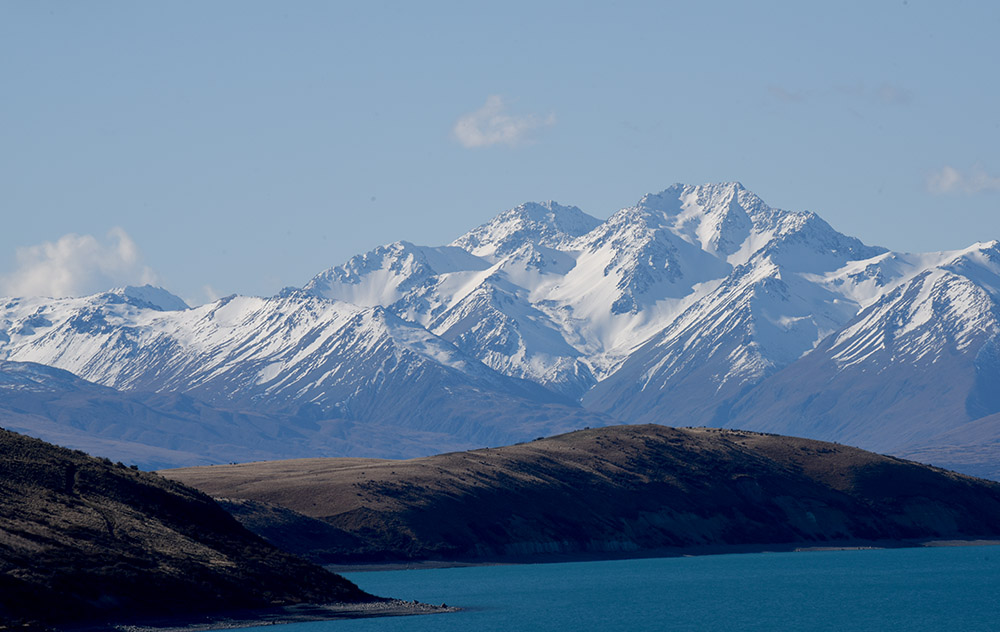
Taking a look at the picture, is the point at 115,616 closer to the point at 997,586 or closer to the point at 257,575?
the point at 257,575

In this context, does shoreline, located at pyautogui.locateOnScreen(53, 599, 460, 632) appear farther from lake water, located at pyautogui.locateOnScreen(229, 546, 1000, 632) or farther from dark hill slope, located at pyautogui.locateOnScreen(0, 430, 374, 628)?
lake water, located at pyautogui.locateOnScreen(229, 546, 1000, 632)

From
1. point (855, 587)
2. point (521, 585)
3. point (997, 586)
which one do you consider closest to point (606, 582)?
point (521, 585)

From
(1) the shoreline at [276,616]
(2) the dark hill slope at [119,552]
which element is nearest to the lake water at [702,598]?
(1) the shoreline at [276,616]

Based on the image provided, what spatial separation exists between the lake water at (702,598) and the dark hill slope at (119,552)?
959 cm

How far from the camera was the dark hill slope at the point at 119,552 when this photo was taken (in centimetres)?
11419

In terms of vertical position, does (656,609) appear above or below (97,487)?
below

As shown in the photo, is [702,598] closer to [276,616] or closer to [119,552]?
[276,616]

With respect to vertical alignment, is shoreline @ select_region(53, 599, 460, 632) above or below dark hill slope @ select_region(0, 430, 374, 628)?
below

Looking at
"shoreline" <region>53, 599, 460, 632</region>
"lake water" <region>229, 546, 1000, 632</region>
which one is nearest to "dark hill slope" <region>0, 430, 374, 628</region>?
"shoreline" <region>53, 599, 460, 632</region>

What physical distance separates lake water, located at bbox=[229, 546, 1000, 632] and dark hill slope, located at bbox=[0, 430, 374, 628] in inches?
378

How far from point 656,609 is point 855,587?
3298 cm

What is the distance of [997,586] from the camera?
538ft

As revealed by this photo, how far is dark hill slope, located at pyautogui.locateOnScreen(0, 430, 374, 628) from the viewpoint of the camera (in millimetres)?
114188

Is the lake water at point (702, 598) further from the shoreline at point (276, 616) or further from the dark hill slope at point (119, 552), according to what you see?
the dark hill slope at point (119, 552)
